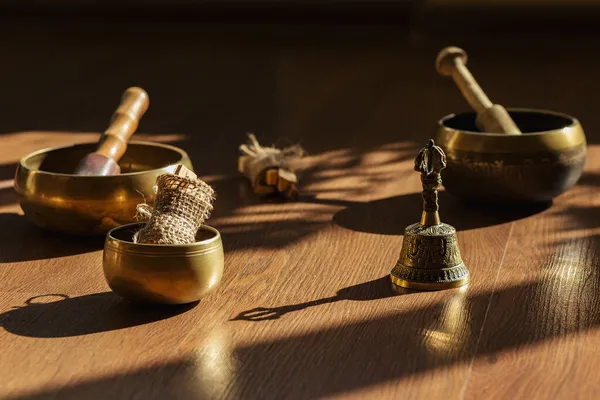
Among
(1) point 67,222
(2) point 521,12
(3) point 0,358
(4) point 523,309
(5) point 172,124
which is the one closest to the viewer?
(3) point 0,358

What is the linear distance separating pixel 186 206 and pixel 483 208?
2.65 feet

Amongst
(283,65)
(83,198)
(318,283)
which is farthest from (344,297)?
(283,65)

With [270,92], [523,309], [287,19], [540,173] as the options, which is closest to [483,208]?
[540,173]

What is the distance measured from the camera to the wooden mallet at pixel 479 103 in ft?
7.10

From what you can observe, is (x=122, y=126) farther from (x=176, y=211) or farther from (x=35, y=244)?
(x=176, y=211)

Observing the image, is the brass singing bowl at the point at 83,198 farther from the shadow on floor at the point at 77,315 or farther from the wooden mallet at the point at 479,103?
the wooden mallet at the point at 479,103

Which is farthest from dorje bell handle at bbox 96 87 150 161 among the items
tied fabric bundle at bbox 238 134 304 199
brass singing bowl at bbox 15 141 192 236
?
tied fabric bundle at bbox 238 134 304 199

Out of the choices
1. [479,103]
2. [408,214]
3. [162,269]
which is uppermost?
[479,103]

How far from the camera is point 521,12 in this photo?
191 inches

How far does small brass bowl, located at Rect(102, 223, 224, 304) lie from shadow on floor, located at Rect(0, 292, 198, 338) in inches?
1.3

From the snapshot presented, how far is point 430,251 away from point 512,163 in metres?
0.45

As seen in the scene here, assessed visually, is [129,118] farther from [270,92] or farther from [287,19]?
[287,19]

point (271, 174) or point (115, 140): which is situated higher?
point (115, 140)

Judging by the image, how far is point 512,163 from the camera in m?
2.08
